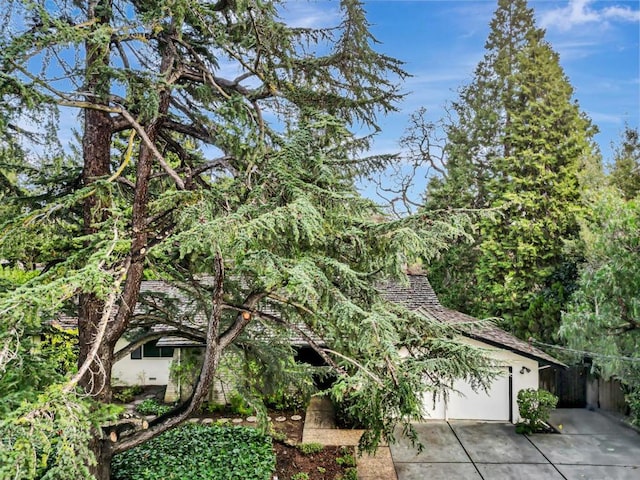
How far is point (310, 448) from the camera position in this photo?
11164mm

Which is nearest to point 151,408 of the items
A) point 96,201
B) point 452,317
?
point 96,201

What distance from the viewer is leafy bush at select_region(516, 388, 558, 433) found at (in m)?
12.7

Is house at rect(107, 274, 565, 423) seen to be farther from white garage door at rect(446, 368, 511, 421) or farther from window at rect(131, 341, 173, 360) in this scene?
window at rect(131, 341, 173, 360)

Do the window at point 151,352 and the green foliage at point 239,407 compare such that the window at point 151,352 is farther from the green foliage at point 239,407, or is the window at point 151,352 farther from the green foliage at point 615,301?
the green foliage at point 615,301

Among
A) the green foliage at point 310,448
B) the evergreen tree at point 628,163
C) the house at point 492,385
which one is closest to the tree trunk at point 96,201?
the green foliage at point 310,448

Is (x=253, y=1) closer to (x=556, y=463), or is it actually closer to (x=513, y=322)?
(x=556, y=463)

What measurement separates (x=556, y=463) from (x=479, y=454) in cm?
167

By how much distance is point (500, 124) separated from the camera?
909 inches

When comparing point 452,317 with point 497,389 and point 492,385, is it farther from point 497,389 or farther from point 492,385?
point 497,389

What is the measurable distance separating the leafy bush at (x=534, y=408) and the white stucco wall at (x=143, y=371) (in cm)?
1117

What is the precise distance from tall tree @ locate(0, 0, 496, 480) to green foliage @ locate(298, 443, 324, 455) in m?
4.15

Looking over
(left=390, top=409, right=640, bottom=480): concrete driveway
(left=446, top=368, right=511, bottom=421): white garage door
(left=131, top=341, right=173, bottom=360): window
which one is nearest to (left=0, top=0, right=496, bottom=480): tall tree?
(left=390, top=409, right=640, bottom=480): concrete driveway

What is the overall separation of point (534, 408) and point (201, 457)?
8757 millimetres

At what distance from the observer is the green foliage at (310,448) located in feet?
36.3
